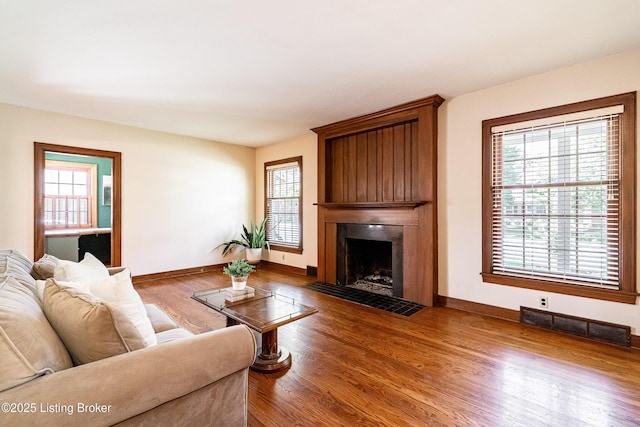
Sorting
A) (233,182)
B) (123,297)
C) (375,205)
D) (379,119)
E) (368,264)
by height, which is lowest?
(368,264)

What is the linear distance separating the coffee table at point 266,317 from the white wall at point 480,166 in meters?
2.12

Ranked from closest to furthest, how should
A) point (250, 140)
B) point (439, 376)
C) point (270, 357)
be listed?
point (439, 376) < point (270, 357) < point (250, 140)

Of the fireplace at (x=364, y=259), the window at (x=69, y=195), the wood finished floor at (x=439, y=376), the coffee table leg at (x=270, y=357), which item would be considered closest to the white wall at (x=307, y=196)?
the fireplace at (x=364, y=259)

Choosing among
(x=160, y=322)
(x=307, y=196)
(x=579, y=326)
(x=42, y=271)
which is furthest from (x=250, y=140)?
(x=579, y=326)

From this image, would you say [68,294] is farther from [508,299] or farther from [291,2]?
[508,299]

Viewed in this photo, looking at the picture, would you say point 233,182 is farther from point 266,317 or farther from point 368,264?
point 266,317

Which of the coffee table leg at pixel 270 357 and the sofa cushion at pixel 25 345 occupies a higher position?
the sofa cushion at pixel 25 345

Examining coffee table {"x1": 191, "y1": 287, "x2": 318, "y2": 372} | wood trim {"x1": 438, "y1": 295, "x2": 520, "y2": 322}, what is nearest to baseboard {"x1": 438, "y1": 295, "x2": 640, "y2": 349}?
wood trim {"x1": 438, "y1": 295, "x2": 520, "y2": 322}

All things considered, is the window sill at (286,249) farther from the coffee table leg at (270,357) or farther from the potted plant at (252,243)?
the coffee table leg at (270,357)

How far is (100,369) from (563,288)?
3.59 metres

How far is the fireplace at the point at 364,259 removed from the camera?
4.29m

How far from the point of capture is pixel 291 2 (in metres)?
1.96

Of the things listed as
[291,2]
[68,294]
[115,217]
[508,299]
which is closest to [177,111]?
[115,217]

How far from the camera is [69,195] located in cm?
694
